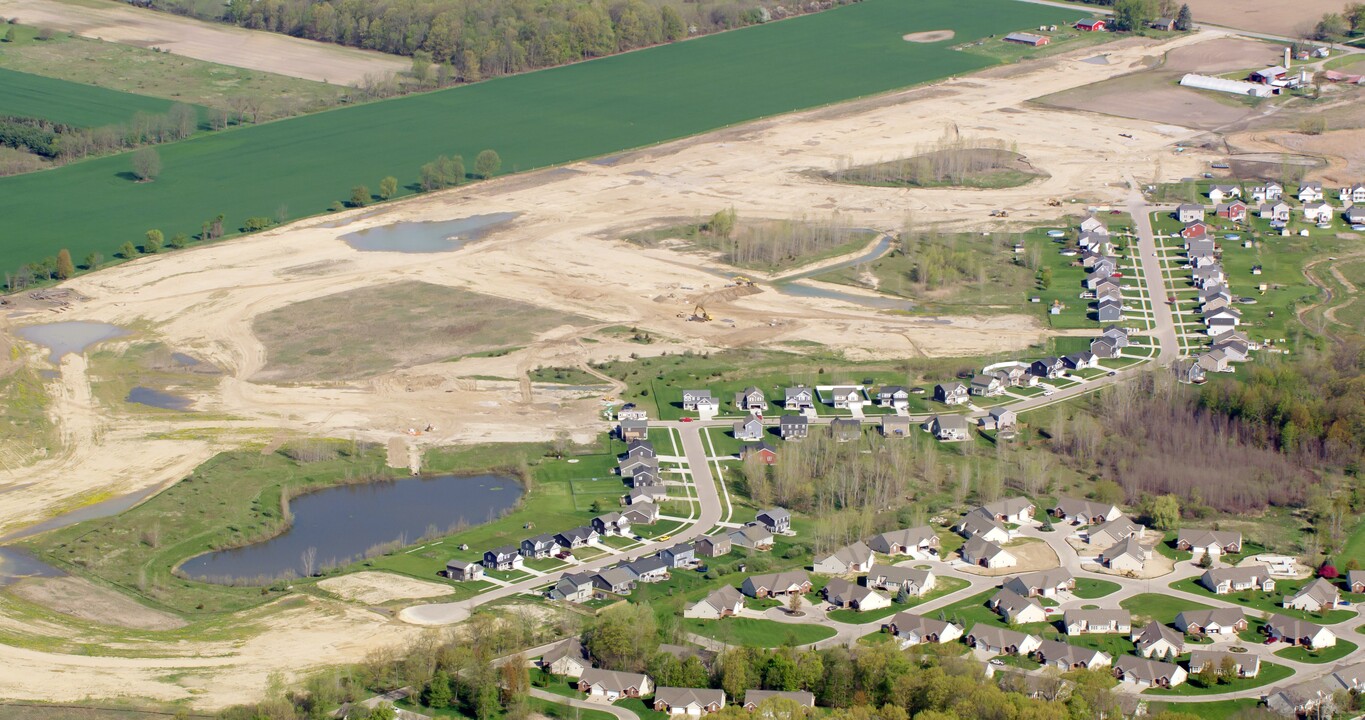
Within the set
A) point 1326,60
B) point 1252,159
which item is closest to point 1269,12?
point 1326,60

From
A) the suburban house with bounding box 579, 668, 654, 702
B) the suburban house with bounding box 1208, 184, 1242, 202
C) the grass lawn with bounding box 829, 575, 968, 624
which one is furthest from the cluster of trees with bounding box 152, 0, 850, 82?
the suburban house with bounding box 579, 668, 654, 702

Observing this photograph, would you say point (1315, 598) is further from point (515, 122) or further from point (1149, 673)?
point (515, 122)

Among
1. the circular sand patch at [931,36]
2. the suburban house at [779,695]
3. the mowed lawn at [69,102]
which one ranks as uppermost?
the circular sand patch at [931,36]

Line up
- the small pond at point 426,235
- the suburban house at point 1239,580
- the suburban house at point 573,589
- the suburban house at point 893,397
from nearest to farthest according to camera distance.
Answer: the suburban house at point 573,589 → the suburban house at point 1239,580 → the suburban house at point 893,397 → the small pond at point 426,235

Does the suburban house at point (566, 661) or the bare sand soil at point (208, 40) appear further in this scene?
the bare sand soil at point (208, 40)

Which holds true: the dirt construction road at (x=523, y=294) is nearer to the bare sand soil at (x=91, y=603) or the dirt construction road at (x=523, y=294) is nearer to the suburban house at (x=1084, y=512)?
the bare sand soil at (x=91, y=603)

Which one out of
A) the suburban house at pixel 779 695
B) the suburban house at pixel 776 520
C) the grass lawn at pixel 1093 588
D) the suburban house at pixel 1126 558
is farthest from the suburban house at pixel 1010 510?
the suburban house at pixel 779 695

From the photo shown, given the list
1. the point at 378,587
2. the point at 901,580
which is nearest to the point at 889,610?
the point at 901,580

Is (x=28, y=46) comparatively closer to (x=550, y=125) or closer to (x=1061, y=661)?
(x=550, y=125)
